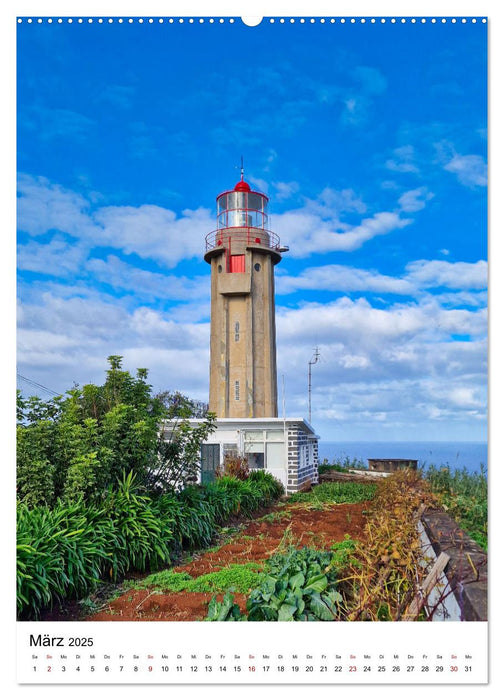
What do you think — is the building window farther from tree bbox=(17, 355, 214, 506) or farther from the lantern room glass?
the lantern room glass

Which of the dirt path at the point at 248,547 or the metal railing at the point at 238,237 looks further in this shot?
the metal railing at the point at 238,237

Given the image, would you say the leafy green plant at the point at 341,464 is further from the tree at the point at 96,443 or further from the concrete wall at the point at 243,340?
the tree at the point at 96,443

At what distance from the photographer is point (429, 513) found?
634cm

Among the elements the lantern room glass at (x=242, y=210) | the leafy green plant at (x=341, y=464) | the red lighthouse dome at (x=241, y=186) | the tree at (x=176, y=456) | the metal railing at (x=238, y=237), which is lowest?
the leafy green plant at (x=341, y=464)

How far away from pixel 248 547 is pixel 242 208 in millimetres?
13324

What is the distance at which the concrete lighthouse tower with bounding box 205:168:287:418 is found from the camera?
1847cm

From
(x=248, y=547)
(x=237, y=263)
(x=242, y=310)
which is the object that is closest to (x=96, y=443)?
(x=248, y=547)

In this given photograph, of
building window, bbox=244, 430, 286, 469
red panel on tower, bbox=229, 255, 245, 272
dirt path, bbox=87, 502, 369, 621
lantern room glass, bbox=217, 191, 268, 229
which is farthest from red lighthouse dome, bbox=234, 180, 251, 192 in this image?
dirt path, bbox=87, 502, 369, 621

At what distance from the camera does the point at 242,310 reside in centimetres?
1884

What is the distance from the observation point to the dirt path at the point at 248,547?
4716mm

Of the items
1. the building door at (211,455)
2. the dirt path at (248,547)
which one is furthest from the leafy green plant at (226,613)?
the building door at (211,455)
